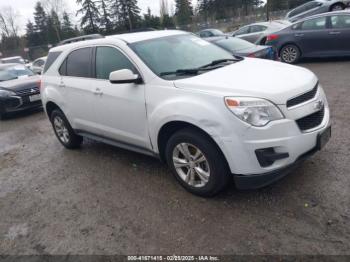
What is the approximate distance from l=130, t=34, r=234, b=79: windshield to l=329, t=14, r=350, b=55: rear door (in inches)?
246

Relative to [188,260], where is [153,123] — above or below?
above

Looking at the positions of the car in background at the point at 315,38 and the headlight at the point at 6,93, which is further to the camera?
the car in background at the point at 315,38

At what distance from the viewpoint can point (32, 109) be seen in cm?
912

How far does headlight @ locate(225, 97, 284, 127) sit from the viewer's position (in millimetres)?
2846

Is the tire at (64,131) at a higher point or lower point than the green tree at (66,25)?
lower

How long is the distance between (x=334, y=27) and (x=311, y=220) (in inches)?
319

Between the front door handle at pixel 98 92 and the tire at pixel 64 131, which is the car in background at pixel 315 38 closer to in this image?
the tire at pixel 64 131

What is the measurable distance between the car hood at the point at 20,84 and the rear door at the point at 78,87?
452 cm

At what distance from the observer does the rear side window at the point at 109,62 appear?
12.7 feet

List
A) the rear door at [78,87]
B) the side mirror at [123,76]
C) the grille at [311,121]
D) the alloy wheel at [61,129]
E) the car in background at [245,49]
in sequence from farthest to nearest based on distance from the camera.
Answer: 1. the car in background at [245,49]
2. the alloy wheel at [61,129]
3. the rear door at [78,87]
4. the side mirror at [123,76]
5. the grille at [311,121]

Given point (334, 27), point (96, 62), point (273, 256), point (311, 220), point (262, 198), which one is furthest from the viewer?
point (334, 27)

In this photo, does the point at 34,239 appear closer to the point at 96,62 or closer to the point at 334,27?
the point at 96,62

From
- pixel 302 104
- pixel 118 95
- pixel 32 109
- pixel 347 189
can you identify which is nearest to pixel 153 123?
pixel 118 95

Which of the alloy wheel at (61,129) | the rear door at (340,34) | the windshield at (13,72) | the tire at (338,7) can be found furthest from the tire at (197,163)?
the tire at (338,7)
